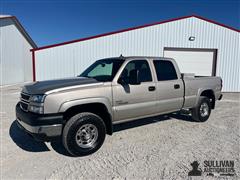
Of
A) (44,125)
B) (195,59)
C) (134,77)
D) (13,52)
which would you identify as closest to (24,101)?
(44,125)

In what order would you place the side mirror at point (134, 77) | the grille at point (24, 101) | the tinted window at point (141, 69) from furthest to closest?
the tinted window at point (141, 69) < the side mirror at point (134, 77) < the grille at point (24, 101)

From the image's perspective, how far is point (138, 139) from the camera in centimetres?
452

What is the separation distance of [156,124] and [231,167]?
2.58 metres

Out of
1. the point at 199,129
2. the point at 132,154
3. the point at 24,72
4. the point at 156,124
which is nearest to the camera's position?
the point at 132,154

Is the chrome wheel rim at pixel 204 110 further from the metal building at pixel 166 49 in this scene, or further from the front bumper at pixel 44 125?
the metal building at pixel 166 49

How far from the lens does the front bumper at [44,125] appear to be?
320 centimetres

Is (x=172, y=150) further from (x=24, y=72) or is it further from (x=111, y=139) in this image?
(x=24, y=72)

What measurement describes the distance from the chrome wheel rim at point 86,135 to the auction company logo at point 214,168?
6.20 ft

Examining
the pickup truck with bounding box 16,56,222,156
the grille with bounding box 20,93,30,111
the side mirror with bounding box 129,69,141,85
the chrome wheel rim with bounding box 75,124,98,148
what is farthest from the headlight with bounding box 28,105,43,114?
the side mirror with bounding box 129,69,141,85

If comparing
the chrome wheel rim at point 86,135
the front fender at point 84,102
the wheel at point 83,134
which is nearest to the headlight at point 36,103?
the front fender at point 84,102

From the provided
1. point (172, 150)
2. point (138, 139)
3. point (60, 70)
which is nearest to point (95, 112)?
point (138, 139)

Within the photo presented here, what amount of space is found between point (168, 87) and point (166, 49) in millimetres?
8820

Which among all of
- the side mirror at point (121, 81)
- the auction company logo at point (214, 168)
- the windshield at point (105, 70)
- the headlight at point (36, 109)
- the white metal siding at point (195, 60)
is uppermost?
the white metal siding at point (195, 60)

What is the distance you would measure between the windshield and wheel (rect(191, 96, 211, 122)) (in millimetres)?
3074
